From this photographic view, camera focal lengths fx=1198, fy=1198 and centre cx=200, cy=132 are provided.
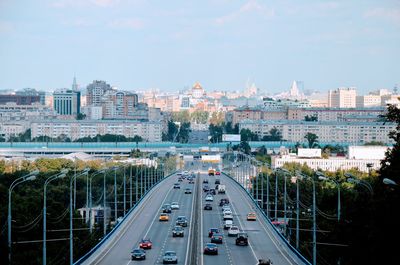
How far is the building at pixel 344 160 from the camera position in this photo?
133000mm

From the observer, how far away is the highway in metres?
47.3

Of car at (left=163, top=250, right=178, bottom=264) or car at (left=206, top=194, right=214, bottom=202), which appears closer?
car at (left=163, top=250, right=178, bottom=264)

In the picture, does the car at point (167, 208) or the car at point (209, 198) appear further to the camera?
the car at point (209, 198)

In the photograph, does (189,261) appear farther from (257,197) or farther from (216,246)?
(257,197)

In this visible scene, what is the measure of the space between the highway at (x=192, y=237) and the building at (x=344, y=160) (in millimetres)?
48091


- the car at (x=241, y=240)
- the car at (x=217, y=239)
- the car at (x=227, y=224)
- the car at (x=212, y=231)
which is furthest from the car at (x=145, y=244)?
the car at (x=227, y=224)

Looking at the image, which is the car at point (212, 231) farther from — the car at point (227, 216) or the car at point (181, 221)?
the car at point (227, 216)

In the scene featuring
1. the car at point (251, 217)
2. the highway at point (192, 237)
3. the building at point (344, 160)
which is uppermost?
the building at point (344, 160)

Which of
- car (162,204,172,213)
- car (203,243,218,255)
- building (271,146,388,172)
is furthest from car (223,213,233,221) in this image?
building (271,146,388,172)

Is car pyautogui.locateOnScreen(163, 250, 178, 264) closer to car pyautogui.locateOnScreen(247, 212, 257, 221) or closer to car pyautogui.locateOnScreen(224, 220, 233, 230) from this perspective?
car pyautogui.locateOnScreen(224, 220, 233, 230)

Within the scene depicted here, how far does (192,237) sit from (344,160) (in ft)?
270

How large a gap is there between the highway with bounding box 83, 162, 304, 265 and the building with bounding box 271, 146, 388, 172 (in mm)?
48091

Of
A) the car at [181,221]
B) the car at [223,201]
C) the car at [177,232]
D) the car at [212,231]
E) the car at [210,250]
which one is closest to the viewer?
the car at [210,250]

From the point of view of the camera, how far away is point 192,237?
56062mm
